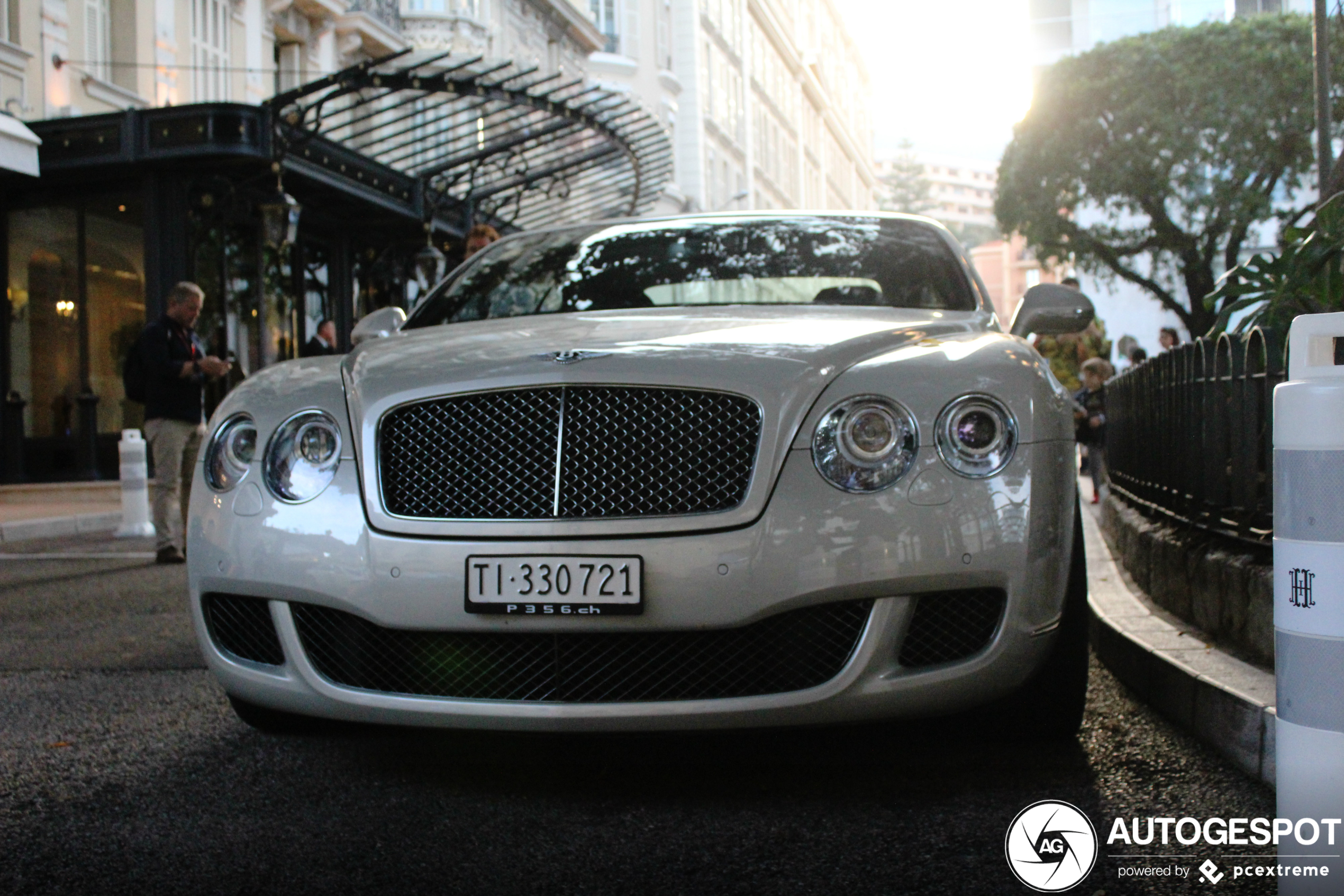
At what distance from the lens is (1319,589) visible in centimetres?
189

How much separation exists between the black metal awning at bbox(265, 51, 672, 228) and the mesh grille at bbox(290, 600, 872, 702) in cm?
1024

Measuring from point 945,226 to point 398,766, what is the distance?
2.75m

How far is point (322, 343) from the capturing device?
10320 mm

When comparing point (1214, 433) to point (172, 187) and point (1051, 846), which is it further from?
point (172, 187)

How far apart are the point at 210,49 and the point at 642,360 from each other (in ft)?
56.0

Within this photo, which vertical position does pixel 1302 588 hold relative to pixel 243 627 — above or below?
above

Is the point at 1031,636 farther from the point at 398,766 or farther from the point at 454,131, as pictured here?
the point at 454,131

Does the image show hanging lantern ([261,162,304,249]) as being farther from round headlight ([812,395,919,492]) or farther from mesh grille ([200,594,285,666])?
round headlight ([812,395,919,492])

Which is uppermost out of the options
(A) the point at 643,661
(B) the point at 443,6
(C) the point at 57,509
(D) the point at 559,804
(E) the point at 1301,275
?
(B) the point at 443,6

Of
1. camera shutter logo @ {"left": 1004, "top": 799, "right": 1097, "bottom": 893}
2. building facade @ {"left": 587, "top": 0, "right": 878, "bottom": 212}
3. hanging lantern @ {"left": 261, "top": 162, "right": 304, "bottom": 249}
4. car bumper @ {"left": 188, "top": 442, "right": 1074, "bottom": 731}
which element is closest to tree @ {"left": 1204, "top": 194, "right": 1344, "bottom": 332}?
car bumper @ {"left": 188, "top": 442, "right": 1074, "bottom": 731}

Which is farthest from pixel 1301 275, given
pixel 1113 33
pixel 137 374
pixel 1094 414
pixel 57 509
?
pixel 1113 33

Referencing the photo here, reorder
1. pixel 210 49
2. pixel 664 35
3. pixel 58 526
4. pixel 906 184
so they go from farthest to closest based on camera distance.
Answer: pixel 906 184, pixel 664 35, pixel 210 49, pixel 58 526

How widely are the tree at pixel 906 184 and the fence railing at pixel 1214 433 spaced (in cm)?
12127

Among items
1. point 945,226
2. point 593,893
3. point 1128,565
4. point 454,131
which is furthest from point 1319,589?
point 454,131
